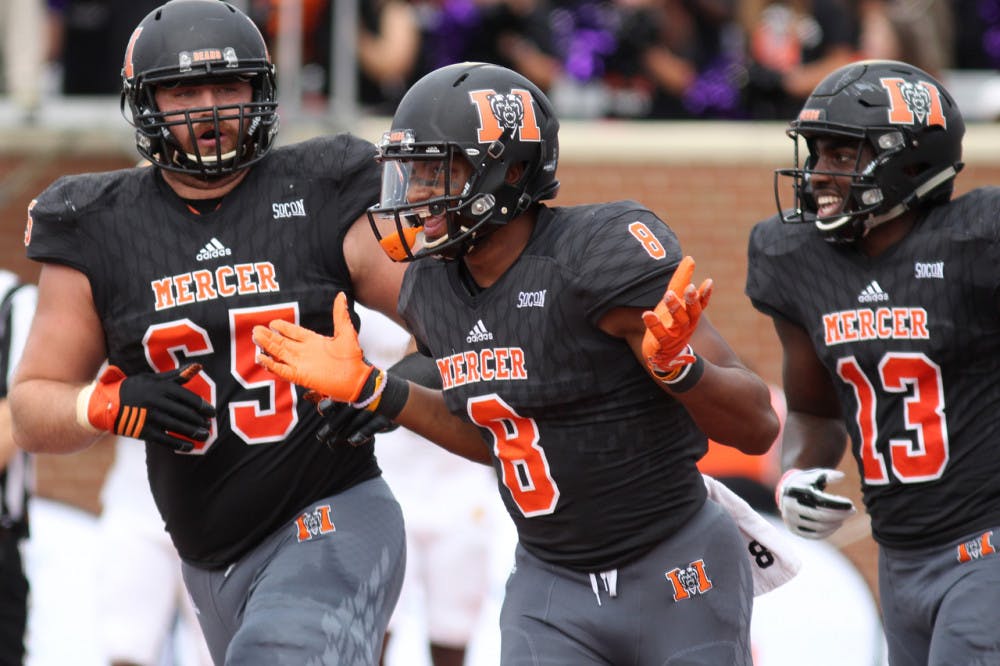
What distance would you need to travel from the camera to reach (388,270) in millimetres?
4383

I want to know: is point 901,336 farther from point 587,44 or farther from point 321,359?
point 587,44

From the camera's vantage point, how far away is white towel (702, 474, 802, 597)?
4.28 meters

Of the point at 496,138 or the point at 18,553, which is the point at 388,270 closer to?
the point at 496,138

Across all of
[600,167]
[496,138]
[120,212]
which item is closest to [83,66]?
[600,167]

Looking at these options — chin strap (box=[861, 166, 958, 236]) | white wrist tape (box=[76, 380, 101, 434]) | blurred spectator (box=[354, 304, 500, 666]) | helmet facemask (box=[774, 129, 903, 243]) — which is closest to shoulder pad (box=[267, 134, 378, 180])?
white wrist tape (box=[76, 380, 101, 434])

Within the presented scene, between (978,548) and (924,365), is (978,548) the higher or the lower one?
the lower one

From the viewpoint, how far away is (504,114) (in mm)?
4020

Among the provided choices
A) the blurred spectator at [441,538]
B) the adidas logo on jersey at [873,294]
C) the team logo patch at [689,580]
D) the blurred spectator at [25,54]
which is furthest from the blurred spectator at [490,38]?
the team logo patch at [689,580]

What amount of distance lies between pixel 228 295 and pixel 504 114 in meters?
0.84

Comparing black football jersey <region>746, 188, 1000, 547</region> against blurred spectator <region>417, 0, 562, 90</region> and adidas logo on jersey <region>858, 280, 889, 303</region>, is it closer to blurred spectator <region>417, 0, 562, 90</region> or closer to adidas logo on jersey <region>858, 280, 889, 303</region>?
adidas logo on jersey <region>858, 280, 889, 303</region>

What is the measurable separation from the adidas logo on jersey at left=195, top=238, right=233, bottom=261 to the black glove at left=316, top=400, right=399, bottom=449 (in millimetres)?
493

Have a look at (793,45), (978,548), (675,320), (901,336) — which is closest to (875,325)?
(901,336)

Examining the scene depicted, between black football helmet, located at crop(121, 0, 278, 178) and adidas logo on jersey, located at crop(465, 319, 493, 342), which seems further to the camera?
black football helmet, located at crop(121, 0, 278, 178)

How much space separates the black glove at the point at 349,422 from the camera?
4043 millimetres
